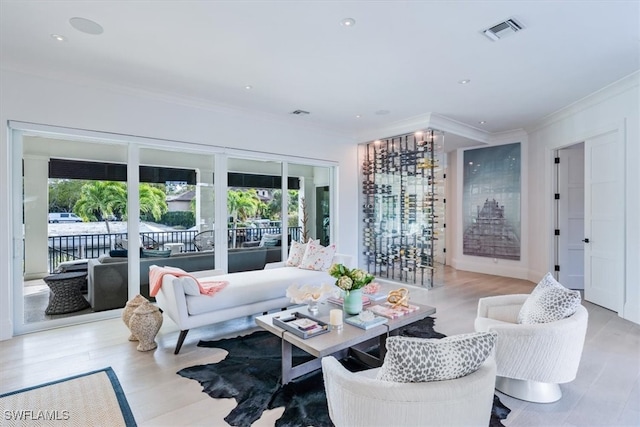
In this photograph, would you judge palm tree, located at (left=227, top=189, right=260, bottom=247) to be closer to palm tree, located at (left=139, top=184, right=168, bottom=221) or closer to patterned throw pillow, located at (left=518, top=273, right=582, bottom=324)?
palm tree, located at (left=139, top=184, right=168, bottom=221)

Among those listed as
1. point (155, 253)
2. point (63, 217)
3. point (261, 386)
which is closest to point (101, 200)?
point (63, 217)

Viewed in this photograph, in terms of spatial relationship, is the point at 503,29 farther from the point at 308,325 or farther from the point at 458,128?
the point at 458,128

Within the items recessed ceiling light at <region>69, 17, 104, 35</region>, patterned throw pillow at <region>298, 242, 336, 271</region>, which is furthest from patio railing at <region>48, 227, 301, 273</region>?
recessed ceiling light at <region>69, 17, 104, 35</region>

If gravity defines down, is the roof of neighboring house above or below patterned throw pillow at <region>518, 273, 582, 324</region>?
above

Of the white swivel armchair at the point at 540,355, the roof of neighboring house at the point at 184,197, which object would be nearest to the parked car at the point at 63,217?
the roof of neighboring house at the point at 184,197

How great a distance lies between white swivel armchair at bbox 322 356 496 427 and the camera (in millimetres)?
1294

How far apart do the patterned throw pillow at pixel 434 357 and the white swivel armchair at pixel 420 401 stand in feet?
0.10

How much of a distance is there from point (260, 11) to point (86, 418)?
10.2 ft

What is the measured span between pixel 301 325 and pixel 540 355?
163 centimetres

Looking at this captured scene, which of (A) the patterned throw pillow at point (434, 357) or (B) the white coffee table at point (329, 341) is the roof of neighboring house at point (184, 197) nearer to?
(B) the white coffee table at point (329, 341)

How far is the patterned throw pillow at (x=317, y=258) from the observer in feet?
14.8

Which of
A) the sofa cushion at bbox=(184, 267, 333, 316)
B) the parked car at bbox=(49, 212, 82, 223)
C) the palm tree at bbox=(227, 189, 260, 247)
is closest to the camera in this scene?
the sofa cushion at bbox=(184, 267, 333, 316)

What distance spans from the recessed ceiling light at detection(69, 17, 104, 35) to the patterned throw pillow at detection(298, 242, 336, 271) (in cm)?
332

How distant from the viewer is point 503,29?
2.76m
